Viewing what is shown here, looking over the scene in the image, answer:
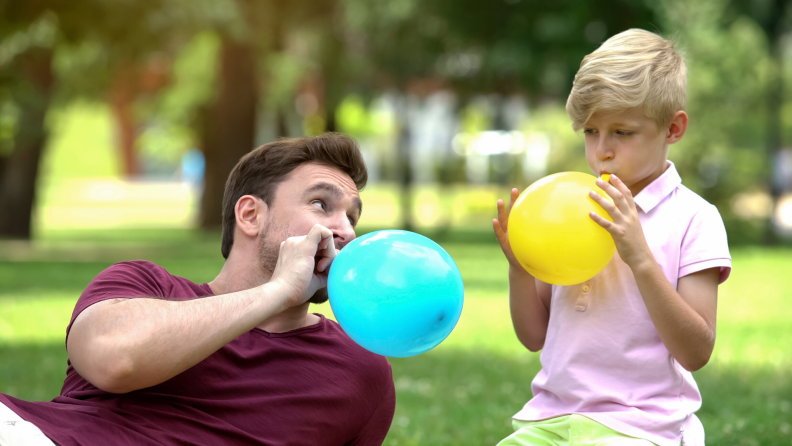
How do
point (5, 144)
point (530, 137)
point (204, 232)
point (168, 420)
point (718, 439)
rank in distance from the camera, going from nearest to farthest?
point (168, 420) < point (718, 439) < point (5, 144) < point (204, 232) < point (530, 137)

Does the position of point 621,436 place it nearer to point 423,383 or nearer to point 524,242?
point 524,242

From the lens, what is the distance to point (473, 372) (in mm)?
7516

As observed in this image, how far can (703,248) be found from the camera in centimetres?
275

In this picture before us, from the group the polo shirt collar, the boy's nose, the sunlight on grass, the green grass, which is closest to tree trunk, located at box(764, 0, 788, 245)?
the green grass

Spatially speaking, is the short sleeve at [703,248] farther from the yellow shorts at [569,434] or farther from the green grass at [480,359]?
the green grass at [480,359]

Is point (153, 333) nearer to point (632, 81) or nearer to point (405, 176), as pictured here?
point (632, 81)

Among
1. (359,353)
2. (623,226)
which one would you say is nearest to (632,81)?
(623,226)

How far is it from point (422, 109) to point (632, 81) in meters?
30.7

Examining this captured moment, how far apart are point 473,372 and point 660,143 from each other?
4927 millimetres

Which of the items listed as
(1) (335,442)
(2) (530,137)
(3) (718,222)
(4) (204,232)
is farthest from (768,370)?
(2) (530,137)

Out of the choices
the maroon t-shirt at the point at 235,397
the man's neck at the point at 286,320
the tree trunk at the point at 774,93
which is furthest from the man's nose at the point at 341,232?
the tree trunk at the point at 774,93

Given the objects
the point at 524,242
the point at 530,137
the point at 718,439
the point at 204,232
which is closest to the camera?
the point at 524,242

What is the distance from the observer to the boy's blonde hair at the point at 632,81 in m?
2.78

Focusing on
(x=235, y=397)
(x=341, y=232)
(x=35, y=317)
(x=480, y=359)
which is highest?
(x=341, y=232)
